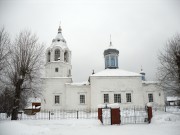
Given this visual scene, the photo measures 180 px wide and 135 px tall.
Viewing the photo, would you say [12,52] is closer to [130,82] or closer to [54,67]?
[54,67]

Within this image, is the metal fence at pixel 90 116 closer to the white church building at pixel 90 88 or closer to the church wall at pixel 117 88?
the white church building at pixel 90 88

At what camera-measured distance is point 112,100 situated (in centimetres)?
2420

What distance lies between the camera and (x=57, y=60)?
85.0 ft

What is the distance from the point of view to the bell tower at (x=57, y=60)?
2555 cm

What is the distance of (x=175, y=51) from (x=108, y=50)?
15111 mm

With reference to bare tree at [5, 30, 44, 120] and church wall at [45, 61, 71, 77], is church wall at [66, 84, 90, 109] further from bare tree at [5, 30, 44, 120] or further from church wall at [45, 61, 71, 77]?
bare tree at [5, 30, 44, 120]

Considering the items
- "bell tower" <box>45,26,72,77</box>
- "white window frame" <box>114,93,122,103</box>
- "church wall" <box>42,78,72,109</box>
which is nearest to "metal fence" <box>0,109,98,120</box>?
"church wall" <box>42,78,72,109</box>

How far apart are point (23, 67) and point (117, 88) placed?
1424 cm

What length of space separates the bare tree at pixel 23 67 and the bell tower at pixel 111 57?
15163mm

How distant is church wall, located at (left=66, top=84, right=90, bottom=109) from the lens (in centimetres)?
2483

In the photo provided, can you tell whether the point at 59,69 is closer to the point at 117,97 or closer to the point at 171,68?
the point at 117,97

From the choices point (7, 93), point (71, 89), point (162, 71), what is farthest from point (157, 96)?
point (7, 93)

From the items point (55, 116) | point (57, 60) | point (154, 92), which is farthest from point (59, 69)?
point (154, 92)

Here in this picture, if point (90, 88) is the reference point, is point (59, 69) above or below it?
above
